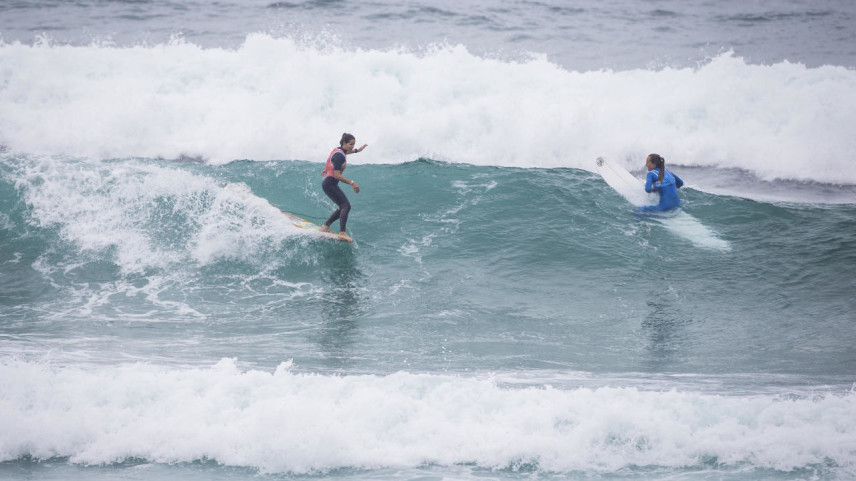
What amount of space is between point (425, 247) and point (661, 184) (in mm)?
3654

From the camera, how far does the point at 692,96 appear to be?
1581cm

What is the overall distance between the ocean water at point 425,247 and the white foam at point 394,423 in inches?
1.0

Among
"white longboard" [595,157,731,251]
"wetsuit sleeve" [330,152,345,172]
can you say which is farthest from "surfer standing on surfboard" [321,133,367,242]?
→ "white longboard" [595,157,731,251]

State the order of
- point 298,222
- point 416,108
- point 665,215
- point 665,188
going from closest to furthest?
point 298,222 → point 665,188 → point 665,215 → point 416,108

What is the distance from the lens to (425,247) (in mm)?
10297

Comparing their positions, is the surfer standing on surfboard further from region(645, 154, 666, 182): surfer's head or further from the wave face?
region(645, 154, 666, 182): surfer's head

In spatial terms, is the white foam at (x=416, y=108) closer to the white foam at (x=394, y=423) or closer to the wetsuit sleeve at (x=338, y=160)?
the wetsuit sleeve at (x=338, y=160)

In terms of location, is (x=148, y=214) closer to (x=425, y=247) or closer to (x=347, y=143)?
(x=347, y=143)

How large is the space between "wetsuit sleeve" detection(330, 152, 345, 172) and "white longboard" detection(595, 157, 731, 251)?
482 centimetres

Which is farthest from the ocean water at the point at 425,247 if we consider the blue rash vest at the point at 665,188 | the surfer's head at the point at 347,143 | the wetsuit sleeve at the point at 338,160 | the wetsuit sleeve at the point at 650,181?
the surfer's head at the point at 347,143

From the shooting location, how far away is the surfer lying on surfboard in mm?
10398

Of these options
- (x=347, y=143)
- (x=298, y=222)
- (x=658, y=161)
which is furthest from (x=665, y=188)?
(x=298, y=222)

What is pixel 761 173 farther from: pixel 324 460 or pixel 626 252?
pixel 324 460

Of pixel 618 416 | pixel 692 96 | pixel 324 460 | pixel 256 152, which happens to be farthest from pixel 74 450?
pixel 692 96
